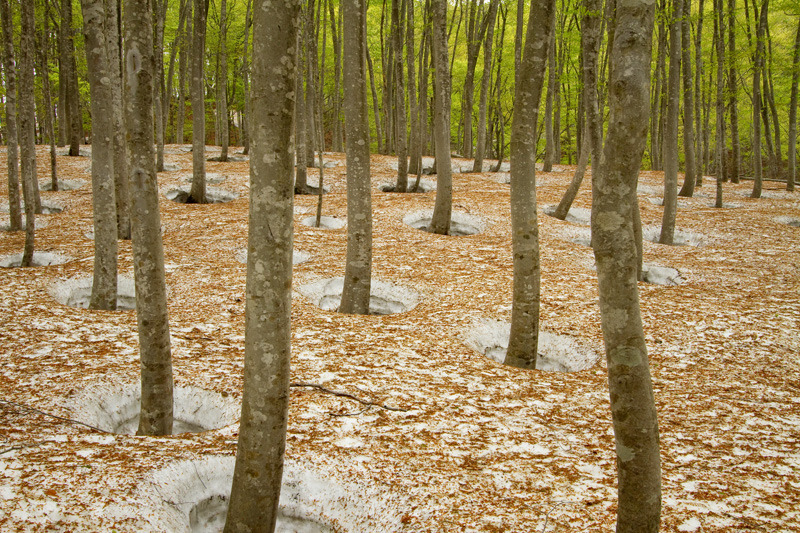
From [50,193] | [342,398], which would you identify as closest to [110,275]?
[342,398]

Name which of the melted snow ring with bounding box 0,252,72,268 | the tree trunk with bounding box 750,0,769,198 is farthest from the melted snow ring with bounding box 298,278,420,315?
the tree trunk with bounding box 750,0,769,198

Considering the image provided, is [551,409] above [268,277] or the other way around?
the other way around

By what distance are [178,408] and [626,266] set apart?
3.57 meters

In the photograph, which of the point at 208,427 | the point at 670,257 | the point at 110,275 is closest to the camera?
the point at 208,427

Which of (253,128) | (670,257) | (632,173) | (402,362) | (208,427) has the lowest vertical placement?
(208,427)

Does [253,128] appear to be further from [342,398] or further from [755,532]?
[755,532]

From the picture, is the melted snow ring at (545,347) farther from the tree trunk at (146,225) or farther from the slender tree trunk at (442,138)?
the slender tree trunk at (442,138)

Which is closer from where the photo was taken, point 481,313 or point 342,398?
point 342,398

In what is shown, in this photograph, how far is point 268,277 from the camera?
2170 mm

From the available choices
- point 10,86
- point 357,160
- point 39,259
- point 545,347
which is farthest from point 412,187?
point 10,86

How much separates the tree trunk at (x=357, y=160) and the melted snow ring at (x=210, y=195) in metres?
7.03

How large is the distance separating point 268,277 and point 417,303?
4463mm

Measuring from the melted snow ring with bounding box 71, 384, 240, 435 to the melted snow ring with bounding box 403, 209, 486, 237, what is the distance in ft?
23.1

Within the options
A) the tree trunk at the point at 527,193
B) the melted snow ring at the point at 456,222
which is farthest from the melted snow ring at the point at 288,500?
the melted snow ring at the point at 456,222
